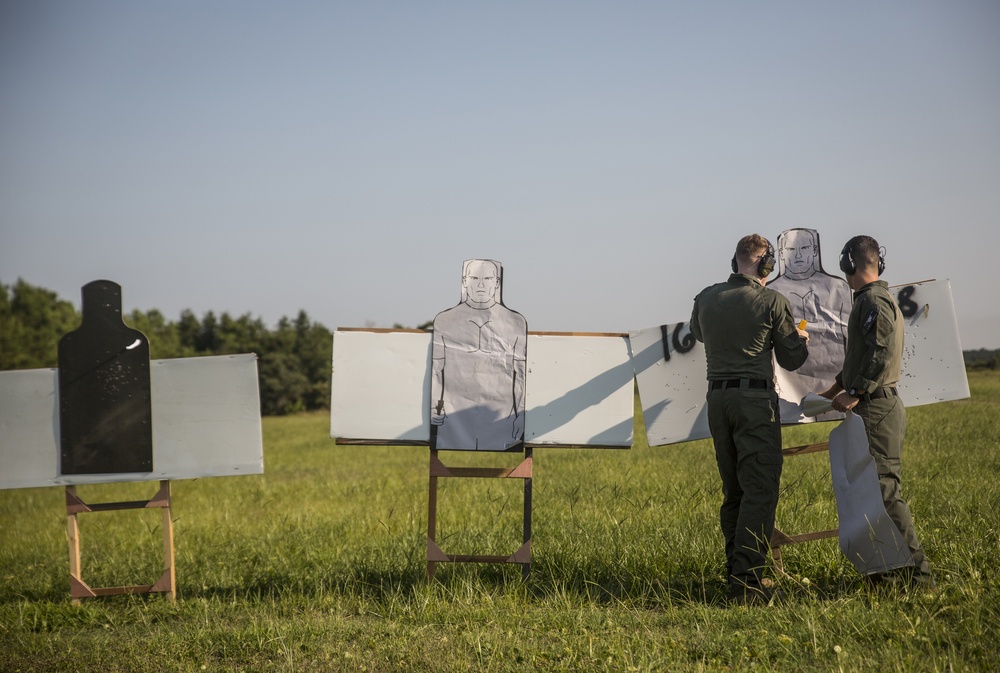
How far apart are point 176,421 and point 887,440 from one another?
5027 mm

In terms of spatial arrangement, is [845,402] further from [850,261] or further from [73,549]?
[73,549]

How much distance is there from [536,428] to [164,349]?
55377 millimetres

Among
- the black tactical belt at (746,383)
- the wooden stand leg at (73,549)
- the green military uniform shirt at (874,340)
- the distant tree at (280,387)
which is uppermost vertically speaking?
the distant tree at (280,387)

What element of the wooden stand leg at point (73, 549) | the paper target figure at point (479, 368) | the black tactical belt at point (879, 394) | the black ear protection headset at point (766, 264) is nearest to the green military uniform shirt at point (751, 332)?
the black ear protection headset at point (766, 264)

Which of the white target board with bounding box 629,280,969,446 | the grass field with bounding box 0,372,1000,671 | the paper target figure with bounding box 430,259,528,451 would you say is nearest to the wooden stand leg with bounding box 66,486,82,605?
the grass field with bounding box 0,372,1000,671

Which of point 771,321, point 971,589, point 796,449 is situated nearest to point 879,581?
point 971,589

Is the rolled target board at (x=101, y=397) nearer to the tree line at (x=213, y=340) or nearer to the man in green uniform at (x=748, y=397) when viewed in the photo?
the man in green uniform at (x=748, y=397)

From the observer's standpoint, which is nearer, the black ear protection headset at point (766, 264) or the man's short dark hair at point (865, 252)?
the man's short dark hair at point (865, 252)

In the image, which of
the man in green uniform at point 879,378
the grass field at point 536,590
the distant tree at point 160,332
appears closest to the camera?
the grass field at point 536,590

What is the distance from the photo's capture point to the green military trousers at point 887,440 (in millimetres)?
4621

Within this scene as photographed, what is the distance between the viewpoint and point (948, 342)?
558cm

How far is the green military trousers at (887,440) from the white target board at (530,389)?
1645 millimetres

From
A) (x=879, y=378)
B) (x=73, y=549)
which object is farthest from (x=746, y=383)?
(x=73, y=549)

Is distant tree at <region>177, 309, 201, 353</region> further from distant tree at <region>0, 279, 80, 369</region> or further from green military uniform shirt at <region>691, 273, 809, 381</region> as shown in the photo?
green military uniform shirt at <region>691, 273, 809, 381</region>
